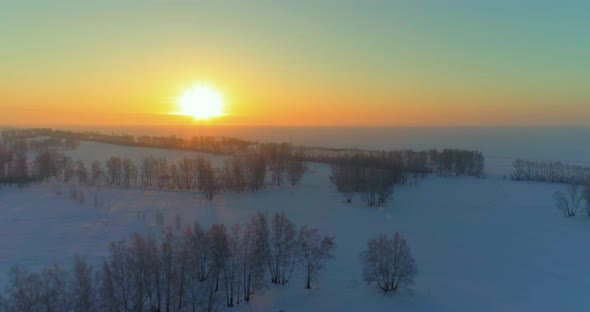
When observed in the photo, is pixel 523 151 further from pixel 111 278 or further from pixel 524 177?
pixel 111 278

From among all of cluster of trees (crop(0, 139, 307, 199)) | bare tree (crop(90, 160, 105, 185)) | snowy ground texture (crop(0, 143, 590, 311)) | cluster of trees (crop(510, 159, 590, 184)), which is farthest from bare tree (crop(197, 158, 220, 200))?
cluster of trees (crop(510, 159, 590, 184))

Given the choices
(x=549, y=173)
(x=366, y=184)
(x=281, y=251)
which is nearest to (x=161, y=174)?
(x=366, y=184)

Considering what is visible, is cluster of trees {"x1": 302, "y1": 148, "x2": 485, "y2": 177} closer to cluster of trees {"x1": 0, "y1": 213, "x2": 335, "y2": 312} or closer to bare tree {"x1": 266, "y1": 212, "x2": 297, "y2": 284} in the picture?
bare tree {"x1": 266, "y1": 212, "x2": 297, "y2": 284}

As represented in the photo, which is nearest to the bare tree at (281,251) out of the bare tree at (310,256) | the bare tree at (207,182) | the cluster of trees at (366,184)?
the bare tree at (310,256)

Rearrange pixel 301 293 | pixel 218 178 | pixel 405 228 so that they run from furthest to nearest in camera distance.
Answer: pixel 218 178, pixel 405 228, pixel 301 293

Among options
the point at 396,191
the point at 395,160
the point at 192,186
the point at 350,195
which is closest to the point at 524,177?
the point at 395,160
